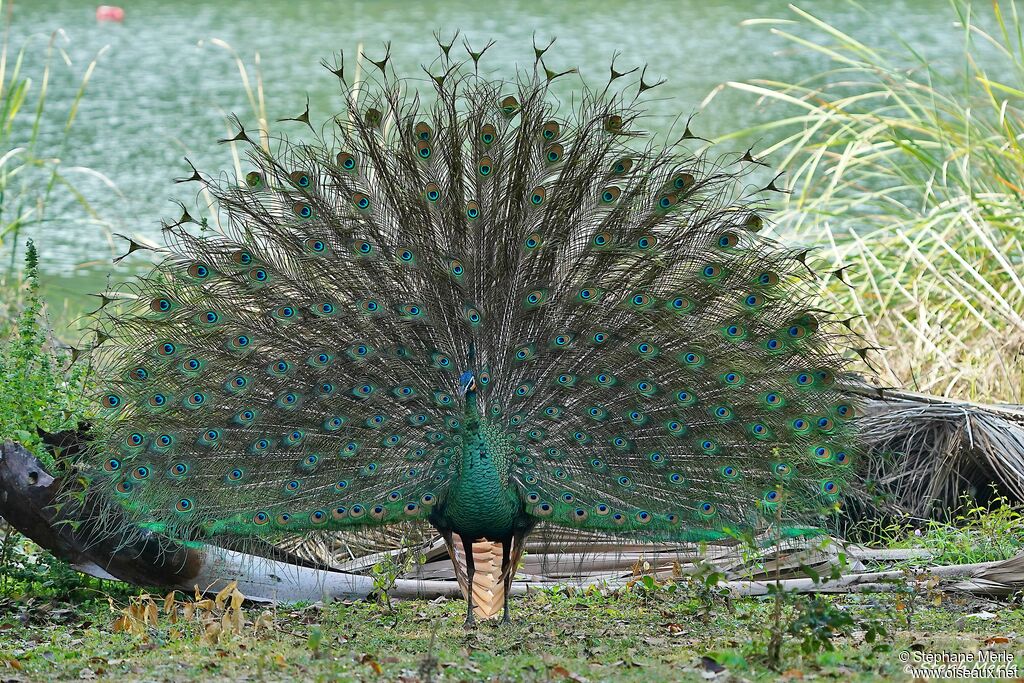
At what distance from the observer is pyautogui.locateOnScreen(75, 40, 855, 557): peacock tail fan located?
19.5ft

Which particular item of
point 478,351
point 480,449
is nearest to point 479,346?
point 478,351

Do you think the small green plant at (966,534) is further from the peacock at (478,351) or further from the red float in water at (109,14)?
the red float in water at (109,14)

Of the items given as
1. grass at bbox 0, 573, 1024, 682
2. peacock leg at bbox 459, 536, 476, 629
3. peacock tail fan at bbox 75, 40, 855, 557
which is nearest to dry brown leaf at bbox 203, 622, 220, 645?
grass at bbox 0, 573, 1024, 682

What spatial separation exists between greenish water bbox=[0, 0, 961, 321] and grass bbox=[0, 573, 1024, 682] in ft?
25.8

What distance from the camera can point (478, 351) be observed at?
240 inches

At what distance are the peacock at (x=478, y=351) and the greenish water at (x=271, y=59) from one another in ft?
24.9

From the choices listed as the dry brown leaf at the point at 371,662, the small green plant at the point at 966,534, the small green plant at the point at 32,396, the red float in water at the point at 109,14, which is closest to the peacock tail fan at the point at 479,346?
the small green plant at the point at 32,396

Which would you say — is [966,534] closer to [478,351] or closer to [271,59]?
[478,351]

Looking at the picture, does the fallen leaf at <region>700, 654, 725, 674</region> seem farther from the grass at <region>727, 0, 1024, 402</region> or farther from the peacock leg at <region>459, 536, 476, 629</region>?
the grass at <region>727, 0, 1024, 402</region>

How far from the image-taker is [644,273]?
241 inches

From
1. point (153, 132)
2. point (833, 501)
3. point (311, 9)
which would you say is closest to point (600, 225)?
point (833, 501)

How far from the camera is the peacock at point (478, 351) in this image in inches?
234

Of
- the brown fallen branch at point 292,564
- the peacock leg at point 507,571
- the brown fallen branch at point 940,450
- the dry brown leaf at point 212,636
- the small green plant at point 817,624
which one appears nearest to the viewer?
the small green plant at point 817,624

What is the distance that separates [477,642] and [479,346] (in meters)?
1.37
